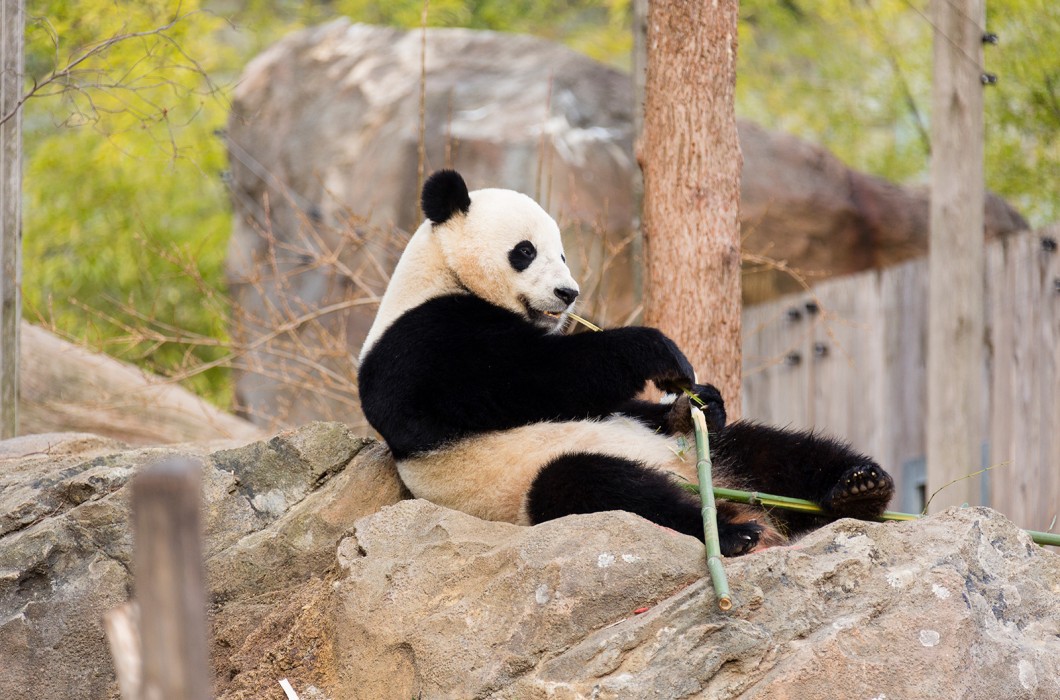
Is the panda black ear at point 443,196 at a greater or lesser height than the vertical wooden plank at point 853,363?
greater

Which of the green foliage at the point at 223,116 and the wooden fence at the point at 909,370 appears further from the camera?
the green foliage at the point at 223,116

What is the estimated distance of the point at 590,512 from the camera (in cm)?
322

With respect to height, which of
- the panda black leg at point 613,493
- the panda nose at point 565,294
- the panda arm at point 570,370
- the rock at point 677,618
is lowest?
the rock at point 677,618

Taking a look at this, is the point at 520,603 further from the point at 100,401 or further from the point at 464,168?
the point at 464,168

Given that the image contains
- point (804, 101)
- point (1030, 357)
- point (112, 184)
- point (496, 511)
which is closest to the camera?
point (496, 511)

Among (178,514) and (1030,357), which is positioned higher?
(178,514)

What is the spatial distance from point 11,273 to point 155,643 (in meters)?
3.64

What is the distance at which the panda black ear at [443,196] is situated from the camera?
372cm

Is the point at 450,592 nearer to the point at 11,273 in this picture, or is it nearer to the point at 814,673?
the point at 814,673

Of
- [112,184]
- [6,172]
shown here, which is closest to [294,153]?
[112,184]

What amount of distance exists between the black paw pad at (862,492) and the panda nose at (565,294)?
1031mm

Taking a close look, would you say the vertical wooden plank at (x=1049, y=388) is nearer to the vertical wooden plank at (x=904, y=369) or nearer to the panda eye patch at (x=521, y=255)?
the vertical wooden plank at (x=904, y=369)

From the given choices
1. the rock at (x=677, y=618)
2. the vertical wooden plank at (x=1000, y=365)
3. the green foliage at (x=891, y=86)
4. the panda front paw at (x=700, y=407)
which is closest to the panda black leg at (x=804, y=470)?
the panda front paw at (x=700, y=407)

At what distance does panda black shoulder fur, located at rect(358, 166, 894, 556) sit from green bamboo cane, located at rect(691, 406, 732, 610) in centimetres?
14
